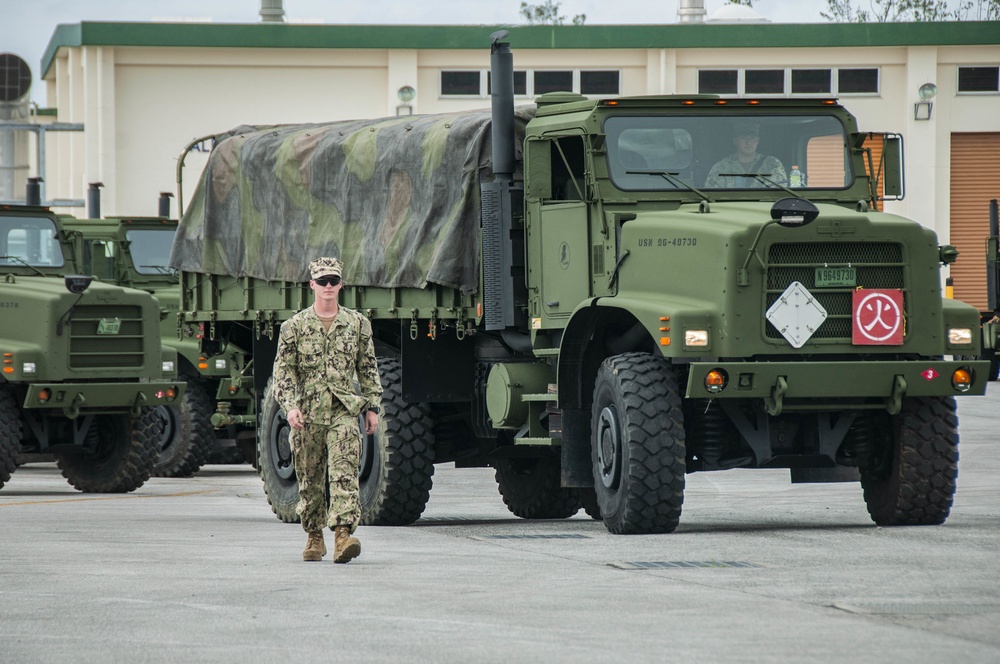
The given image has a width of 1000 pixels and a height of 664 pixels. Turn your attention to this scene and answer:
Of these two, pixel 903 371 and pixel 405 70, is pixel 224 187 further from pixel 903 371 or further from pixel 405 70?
pixel 405 70

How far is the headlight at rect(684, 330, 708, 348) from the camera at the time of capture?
12961 millimetres

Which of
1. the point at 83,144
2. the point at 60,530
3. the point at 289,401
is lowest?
the point at 60,530

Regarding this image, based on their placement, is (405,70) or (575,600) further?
(405,70)

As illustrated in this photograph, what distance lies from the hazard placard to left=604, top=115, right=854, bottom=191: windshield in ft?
4.91

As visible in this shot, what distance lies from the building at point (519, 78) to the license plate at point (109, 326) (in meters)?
24.5

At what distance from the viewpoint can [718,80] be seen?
46812 millimetres

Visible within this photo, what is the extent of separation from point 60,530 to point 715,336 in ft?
17.0

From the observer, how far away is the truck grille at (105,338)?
66.7ft

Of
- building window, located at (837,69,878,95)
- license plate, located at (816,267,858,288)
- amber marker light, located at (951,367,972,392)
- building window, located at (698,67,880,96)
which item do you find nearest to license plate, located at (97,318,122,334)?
license plate, located at (816,267,858,288)

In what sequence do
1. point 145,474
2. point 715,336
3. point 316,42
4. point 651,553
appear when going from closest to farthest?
1. point 651,553
2. point 715,336
3. point 145,474
4. point 316,42

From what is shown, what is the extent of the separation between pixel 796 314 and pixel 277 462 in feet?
18.1

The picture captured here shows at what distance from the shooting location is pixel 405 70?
151 feet

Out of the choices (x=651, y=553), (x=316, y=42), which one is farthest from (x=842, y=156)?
(x=316, y=42)

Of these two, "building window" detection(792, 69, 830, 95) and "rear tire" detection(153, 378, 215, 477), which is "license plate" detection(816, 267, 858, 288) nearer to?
"rear tire" detection(153, 378, 215, 477)
